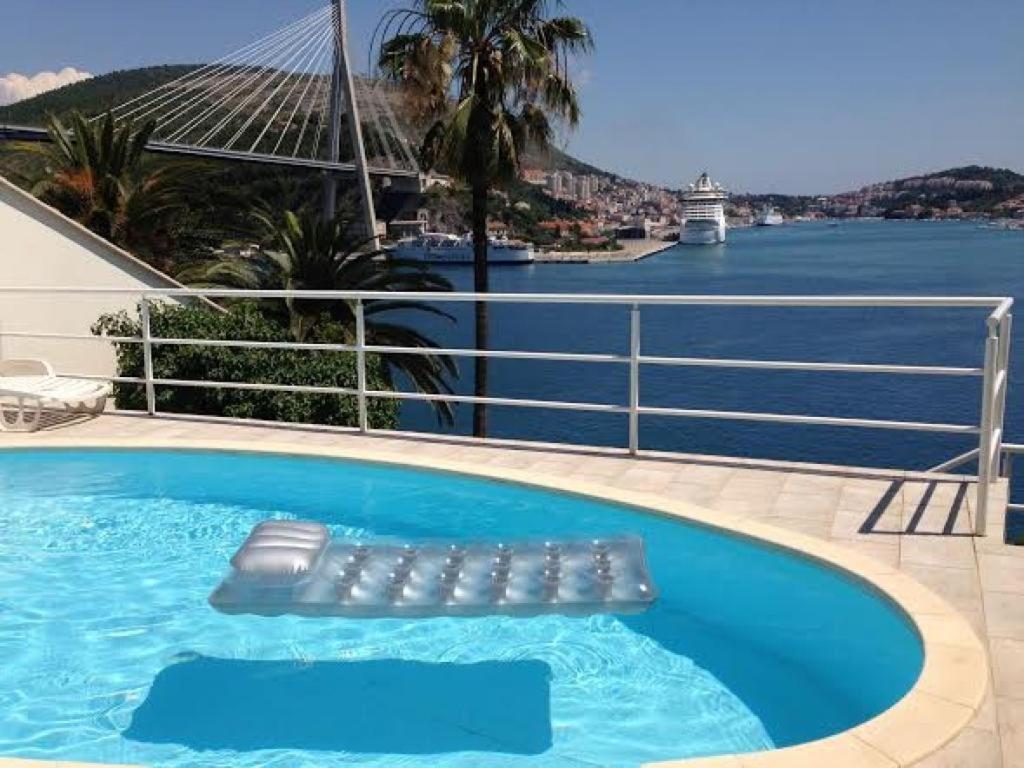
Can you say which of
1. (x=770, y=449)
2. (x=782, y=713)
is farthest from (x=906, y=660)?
(x=770, y=449)

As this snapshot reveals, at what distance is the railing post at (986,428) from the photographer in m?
4.43

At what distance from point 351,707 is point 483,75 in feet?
41.6

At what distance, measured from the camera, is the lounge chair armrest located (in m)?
8.22

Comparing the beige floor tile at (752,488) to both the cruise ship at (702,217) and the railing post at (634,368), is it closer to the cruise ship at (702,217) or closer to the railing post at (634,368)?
the railing post at (634,368)

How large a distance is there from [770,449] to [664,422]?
4271mm

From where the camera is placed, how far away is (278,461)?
6617 millimetres

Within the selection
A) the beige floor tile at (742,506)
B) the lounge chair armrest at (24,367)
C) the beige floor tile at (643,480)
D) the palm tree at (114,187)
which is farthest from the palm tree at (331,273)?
the beige floor tile at (742,506)

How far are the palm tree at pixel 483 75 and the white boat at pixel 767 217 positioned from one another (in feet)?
573

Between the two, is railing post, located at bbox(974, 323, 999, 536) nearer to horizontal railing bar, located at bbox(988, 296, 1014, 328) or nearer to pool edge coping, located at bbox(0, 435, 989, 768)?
horizontal railing bar, located at bbox(988, 296, 1014, 328)

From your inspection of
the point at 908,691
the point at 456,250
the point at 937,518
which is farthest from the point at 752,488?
the point at 456,250

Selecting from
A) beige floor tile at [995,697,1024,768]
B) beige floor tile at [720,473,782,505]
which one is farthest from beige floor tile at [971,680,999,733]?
beige floor tile at [720,473,782,505]

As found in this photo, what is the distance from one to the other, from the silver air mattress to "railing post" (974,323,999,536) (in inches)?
65.6

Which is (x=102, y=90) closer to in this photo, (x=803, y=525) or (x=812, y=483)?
(x=812, y=483)

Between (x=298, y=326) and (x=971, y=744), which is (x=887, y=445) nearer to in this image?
(x=298, y=326)
